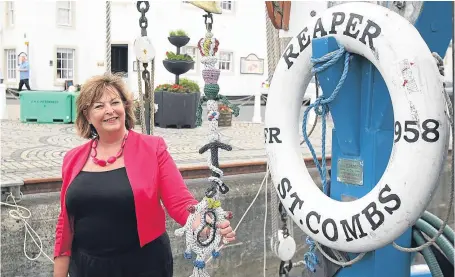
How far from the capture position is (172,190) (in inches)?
88.0

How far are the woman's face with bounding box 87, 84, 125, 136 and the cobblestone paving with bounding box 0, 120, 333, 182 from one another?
2266 millimetres

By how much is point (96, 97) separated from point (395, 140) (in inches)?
47.8

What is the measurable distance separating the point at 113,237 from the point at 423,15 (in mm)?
1598

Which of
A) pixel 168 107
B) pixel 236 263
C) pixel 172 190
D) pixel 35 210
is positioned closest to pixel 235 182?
pixel 236 263

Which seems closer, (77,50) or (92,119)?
(92,119)

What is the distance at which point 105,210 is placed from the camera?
219 centimetres

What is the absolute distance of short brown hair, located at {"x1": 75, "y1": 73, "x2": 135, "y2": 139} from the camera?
225 centimetres

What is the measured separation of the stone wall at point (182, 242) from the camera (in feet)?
12.7

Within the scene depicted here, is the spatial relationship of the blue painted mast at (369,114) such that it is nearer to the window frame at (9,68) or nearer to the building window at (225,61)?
the building window at (225,61)

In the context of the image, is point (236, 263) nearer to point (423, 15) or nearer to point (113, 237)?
point (113, 237)

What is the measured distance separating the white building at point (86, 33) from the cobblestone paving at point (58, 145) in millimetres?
9320

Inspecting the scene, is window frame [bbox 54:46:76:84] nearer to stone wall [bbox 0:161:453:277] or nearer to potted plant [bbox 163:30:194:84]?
potted plant [bbox 163:30:194:84]

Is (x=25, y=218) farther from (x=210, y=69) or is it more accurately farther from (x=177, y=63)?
(x=177, y=63)

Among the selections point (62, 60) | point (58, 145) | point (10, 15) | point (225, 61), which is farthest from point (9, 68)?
point (58, 145)
